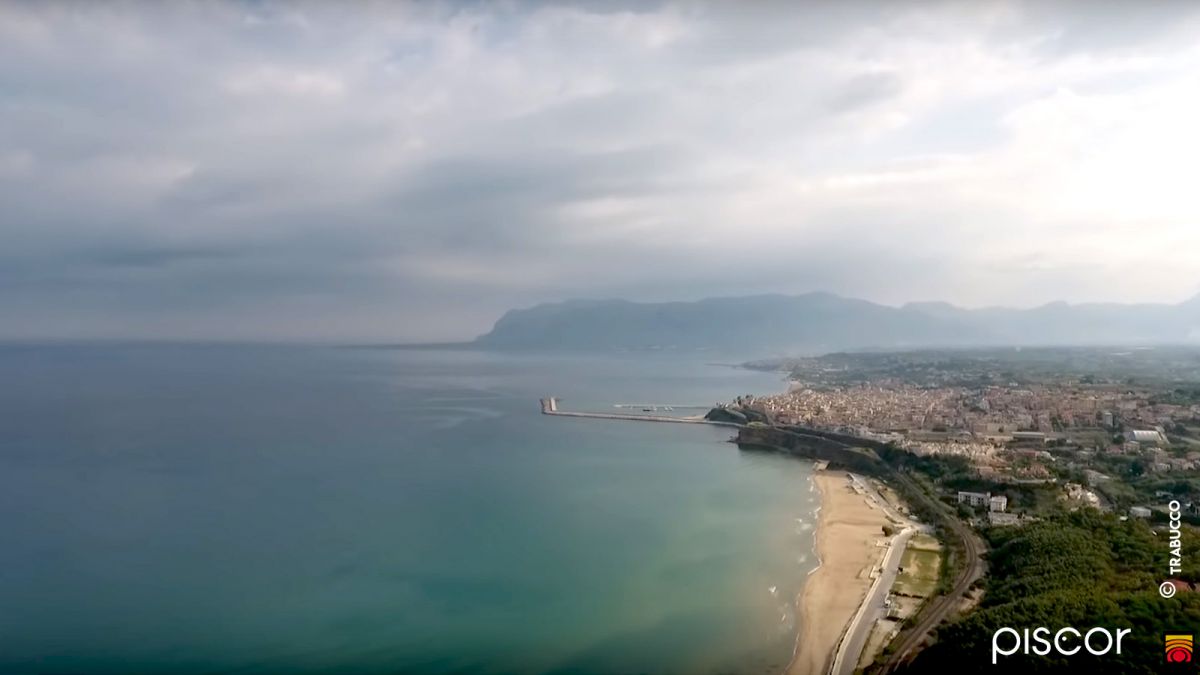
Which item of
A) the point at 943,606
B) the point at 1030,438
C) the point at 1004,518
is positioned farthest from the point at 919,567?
the point at 1030,438

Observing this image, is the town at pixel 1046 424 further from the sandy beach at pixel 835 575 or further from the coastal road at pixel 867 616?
the coastal road at pixel 867 616

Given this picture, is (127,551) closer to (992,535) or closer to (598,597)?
(598,597)

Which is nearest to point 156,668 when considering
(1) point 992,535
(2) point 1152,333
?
(1) point 992,535

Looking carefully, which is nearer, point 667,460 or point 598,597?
point 598,597

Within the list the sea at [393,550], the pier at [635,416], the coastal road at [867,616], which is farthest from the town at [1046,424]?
the sea at [393,550]

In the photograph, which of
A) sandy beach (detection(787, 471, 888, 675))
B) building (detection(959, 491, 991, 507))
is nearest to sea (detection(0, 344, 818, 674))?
sandy beach (detection(787, 471, 888, 675))

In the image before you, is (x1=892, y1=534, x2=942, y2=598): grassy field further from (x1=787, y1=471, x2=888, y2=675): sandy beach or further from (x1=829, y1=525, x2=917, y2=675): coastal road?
(x1=787, y1=471, x2=888, y2=675): sandy beach
